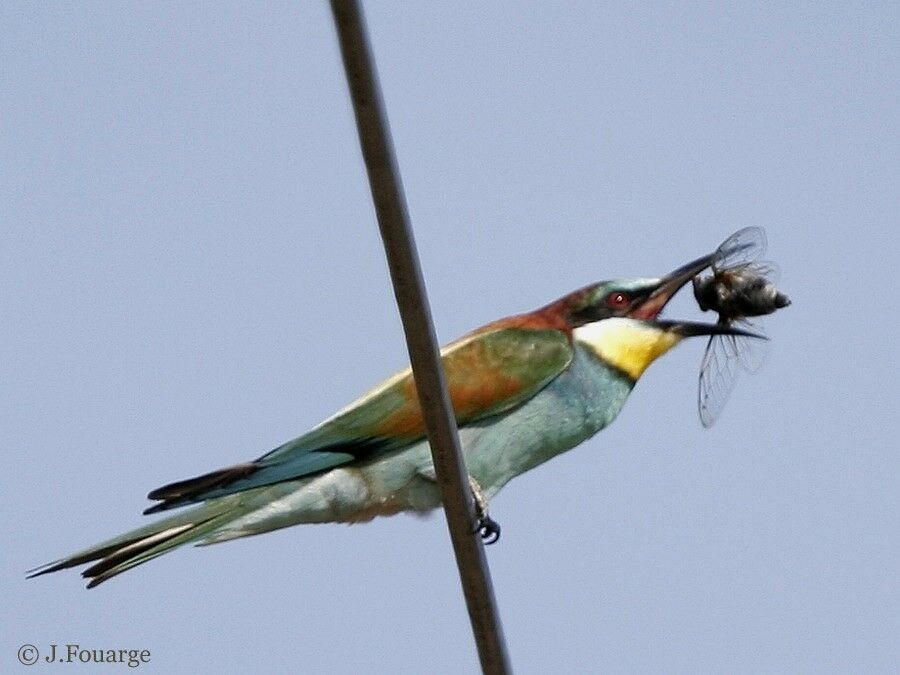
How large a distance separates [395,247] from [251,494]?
1.62 meters

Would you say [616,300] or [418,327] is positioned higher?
[616,300]

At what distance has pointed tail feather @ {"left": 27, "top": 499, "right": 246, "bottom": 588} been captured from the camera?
3406 millimetres

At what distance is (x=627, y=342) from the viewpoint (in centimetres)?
420

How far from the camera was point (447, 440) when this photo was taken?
2.52 meters

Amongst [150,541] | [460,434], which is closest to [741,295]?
[460,434]

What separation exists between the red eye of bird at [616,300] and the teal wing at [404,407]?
245 mm

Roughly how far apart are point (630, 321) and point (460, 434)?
0.69 meters

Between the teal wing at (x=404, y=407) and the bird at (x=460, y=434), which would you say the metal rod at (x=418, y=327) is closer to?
the bird at (x=460, y=434)

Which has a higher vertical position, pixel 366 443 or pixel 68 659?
pixel 366 443

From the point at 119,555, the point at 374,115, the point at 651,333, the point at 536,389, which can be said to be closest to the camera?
the point at 374,115

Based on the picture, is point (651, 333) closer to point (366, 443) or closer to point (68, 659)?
point (366, 443)

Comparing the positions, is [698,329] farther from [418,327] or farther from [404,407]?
[418,327]

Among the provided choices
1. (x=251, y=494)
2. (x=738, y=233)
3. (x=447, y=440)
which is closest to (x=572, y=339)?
(x=738, y=233)

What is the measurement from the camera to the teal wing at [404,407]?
3.67 m
